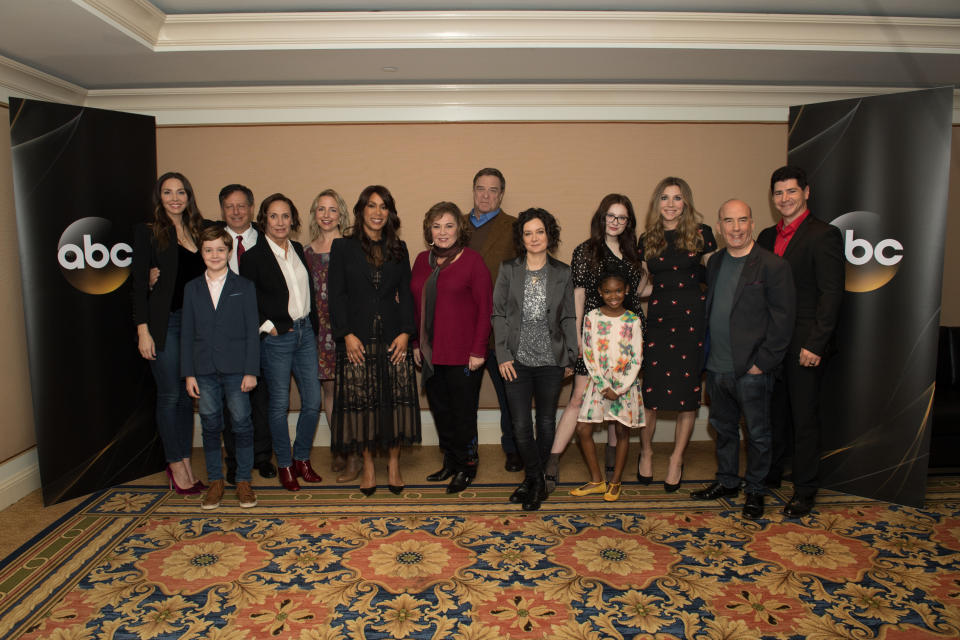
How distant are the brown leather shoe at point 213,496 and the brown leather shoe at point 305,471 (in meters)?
0.45

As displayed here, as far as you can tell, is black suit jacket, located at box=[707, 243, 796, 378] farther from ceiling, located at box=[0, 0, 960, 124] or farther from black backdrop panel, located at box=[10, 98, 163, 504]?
black backdrop panel, located at box=[10, 98, 163, 504]

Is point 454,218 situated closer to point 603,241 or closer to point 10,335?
point 603,241

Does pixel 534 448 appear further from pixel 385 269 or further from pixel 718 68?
pixel 718 68

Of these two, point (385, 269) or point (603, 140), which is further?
point (603, 140)

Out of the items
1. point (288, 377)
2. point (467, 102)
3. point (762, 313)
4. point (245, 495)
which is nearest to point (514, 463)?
point (288, 377)

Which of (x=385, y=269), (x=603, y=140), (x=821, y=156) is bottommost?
(x=385, y=269)

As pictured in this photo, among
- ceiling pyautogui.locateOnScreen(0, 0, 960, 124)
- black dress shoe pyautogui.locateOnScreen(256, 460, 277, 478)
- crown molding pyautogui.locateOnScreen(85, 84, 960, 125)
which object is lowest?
black dress shoe pyautogui.locateOnScreen(256, 460, 277, 478)

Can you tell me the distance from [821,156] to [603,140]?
146cm

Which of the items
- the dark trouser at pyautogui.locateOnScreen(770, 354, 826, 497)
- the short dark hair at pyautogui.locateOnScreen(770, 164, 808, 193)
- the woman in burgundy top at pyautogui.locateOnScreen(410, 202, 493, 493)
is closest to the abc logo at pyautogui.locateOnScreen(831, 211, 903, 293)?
the short dark hair at pyautogui.locateOnScreen(770, 164, 808, 193)

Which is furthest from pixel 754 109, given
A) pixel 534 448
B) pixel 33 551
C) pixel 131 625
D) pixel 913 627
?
pixel 33 551

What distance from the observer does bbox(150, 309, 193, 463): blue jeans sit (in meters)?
3.48

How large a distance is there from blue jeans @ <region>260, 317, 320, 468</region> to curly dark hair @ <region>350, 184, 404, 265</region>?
60 cm

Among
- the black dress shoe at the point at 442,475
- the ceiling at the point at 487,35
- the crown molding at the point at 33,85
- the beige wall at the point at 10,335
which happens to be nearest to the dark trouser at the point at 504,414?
the black dress shoe at the point at 442,475

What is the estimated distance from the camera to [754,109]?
439 cm
